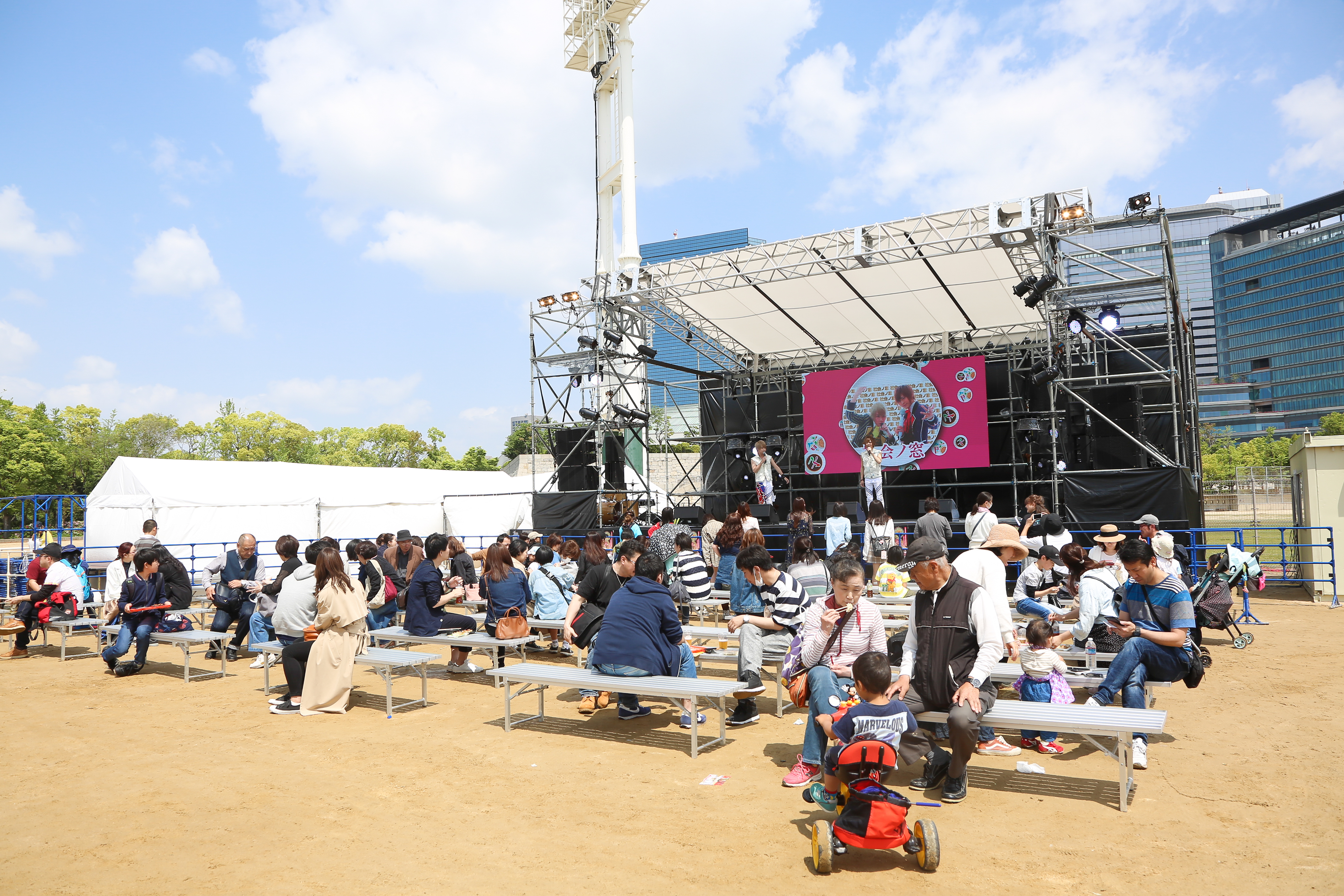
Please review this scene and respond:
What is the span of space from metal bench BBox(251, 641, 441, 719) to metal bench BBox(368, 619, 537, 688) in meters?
0.33

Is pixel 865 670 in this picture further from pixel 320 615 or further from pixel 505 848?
pixel 320 615

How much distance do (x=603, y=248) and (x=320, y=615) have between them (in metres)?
20.9

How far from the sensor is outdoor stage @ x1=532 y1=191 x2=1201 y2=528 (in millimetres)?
12555

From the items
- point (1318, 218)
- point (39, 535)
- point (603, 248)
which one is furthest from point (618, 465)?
point (1318, 218)

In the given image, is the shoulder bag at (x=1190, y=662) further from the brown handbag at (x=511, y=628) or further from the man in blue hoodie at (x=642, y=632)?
the brown handbag at (x=511, y=628)

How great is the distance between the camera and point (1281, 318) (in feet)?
324

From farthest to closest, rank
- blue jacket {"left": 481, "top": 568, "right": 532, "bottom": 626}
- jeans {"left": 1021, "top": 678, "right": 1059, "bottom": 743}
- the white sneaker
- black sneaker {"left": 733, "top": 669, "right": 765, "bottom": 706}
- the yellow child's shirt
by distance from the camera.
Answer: the yellow child's shirt
blue jacket {"left": 481, "top": 568, "right": 532, "bottom": 626}
black sneaker {"left": 733, "top": 669, "right": 765, "bottom": 706}
jeans {"left": 1021, "top": 678, "right": 1059, "bottom": 743}
the white sneaker

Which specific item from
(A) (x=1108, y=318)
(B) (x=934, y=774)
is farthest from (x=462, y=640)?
(A) (x=1108, y=318)

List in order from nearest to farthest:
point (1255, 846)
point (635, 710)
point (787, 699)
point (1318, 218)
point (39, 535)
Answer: point (1255, 846) < point (635, 710) < point (787, 699) < point (39, 535) < point (1318, 218)

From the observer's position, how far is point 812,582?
6270 millimetres

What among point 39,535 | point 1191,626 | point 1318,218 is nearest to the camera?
point 1191,626

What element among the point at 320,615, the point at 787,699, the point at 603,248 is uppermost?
the point at 603,248

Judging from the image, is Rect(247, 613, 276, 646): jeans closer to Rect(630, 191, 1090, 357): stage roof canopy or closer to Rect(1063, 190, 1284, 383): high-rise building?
Rect(630, 191, 1090, 357): stage roof canopy

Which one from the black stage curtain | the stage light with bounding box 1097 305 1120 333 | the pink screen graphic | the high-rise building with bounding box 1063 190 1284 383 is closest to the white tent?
the black stage curtain
